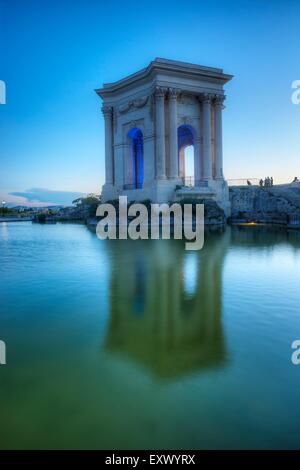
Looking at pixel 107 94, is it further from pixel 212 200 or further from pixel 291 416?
pixel 291 416

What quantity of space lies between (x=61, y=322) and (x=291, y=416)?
306cm

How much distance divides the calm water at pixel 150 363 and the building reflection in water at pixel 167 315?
2 cm

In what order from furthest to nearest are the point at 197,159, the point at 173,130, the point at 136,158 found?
the point at 136,158 → the point at 197,159 → the point at 173,130

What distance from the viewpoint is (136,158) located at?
104 ft

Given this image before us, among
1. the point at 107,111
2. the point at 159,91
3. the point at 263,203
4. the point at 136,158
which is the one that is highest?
the point at 107,111

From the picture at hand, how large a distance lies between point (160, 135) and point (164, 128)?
0.69m

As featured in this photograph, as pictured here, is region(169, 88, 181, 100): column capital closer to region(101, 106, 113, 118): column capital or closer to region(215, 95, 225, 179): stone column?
region(215, 95, 225, 179): stone column

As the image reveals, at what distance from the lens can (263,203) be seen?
90.8ft

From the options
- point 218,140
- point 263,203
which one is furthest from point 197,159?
point 263,203

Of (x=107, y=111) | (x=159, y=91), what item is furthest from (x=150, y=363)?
(x=107, y=111)

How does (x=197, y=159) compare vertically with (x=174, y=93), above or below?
below

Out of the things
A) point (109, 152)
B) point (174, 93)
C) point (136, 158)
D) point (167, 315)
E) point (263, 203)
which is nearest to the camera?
point (167, 315)

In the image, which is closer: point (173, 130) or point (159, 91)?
point (159, 91)

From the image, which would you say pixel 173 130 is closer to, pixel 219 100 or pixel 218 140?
pixel 218 140
